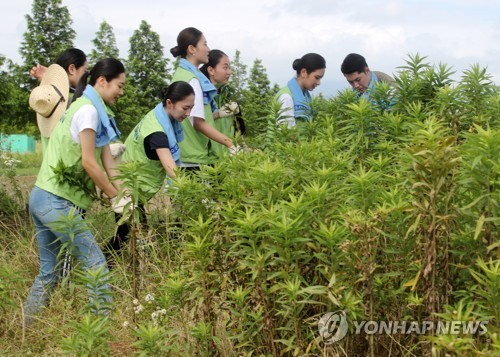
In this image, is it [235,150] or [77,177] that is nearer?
[235,150]

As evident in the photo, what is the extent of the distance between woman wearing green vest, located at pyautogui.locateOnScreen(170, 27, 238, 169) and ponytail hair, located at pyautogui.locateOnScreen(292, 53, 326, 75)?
103 centimetres

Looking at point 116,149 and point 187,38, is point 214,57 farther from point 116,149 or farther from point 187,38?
point 116,149

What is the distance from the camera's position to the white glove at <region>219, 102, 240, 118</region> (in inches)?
316

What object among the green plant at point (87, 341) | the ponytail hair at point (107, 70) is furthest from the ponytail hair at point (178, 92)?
the green plant at point (87, 341)

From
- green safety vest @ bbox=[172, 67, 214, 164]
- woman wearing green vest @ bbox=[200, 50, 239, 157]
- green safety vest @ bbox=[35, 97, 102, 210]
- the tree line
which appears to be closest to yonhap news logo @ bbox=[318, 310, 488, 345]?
green safety vest @ bbox=[35, 97, 102, 210]

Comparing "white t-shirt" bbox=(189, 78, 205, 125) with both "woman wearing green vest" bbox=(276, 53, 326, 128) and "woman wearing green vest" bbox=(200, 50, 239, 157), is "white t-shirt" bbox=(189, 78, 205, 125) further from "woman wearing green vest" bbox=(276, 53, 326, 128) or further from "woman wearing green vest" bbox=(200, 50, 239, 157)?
"woman wearing green vest" bbox=(276, 53, 326, 128)

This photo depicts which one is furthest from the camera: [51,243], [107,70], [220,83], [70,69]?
[220,83]

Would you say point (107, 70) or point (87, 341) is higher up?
point (107, 70)

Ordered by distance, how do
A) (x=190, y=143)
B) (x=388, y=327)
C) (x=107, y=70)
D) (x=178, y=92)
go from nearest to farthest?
1. (x=388, y=327)
2. (x=107, y=70)
3. (x=178, y=92)
4. (x=190, y=143)

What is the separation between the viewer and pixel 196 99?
7.53 meters

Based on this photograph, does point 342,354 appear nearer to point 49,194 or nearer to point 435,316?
point 435,316

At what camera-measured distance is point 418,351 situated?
3.94m

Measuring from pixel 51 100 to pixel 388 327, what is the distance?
4.84 meters

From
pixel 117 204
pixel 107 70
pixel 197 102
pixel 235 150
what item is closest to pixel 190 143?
pixel 197 102
